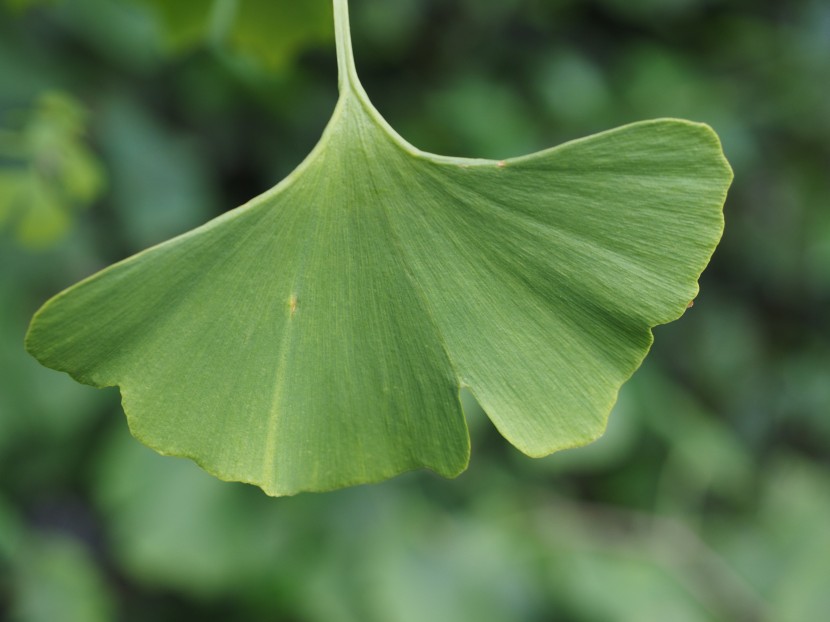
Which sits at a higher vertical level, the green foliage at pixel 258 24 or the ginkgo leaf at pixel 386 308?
the green foliage at pixel 258 24

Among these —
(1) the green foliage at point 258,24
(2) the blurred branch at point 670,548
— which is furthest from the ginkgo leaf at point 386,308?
(2) the blurred branch at point 670,548

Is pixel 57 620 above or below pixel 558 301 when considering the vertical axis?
below

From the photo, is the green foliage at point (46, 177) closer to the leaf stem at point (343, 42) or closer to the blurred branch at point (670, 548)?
the leaf stem at point (343, 42)

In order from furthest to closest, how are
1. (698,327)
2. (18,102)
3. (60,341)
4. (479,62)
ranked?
(698,327) < (479,62) < (18,102) < (60,341)

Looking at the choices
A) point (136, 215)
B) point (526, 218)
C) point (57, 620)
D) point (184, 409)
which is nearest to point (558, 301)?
point (526, 218)

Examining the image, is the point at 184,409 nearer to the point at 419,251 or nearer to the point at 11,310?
the point at 419,251

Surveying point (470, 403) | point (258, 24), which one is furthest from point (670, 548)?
point (258, 24)
